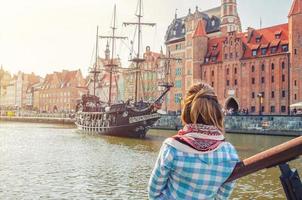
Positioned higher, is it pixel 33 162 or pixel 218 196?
pixel 218 196

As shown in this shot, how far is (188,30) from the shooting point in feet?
276

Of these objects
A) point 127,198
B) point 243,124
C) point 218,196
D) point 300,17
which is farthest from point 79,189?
point 300,17

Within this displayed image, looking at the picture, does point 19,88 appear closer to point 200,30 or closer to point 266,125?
point 200,30

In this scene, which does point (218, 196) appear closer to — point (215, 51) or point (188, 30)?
point (215, 51)

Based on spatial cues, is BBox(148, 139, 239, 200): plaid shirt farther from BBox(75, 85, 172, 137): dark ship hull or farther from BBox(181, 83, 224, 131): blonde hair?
BBox(75, 85, 172, 137): dark ship hull

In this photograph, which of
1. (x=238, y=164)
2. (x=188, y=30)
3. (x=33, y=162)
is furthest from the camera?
(x=188, y=30)

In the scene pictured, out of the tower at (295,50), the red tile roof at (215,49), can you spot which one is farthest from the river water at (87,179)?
the red tile roof at (215,49)

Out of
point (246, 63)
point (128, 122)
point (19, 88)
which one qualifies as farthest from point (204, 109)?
point (19, 88)

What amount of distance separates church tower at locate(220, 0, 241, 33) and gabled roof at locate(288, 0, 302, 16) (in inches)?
887

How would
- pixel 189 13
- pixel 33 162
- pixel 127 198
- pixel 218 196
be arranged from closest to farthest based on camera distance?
1. pixel 218 196
2. pixel 127 198
3. pixel 33 162
4. pixel 189 13

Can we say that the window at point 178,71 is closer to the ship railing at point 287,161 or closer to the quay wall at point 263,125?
the quay wall at point 263,125

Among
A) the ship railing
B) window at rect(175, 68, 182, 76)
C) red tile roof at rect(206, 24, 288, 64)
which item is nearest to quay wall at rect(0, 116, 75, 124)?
window at rect(175, 68, 182, 76)

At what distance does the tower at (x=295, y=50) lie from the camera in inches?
2320

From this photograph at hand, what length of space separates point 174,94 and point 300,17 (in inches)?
1285
